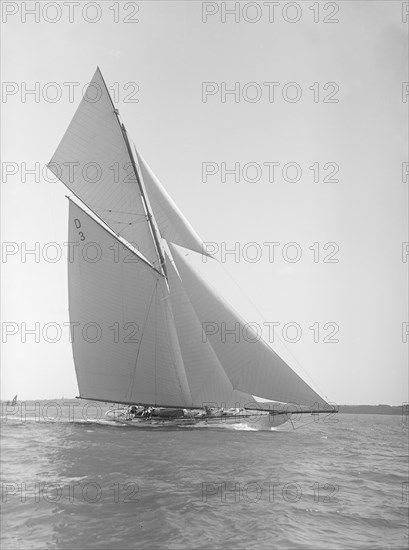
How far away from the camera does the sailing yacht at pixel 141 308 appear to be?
94.8 ft

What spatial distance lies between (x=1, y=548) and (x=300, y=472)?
1088 cm

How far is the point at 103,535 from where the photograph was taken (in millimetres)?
8391

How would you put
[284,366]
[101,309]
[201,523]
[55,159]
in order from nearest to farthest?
[201,523], [284,366], [101,309], [55,159]

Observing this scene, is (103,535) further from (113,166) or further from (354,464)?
(113,166)

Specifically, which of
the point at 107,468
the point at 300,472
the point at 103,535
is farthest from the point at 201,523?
the point at 300,472

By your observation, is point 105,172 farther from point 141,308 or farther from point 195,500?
point 195,500

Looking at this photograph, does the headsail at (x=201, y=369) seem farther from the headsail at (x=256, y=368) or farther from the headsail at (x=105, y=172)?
the headsail at (x=105, y=172)

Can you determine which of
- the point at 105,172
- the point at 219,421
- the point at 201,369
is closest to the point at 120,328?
the point at 201,369

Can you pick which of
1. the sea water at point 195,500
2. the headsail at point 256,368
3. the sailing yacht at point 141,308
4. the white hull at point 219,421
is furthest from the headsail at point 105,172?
the sea water at point 195,500

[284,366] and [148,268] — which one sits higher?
[148,268]

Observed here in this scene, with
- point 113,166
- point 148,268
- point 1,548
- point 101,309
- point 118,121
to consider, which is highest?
point 118,121

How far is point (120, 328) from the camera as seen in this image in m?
31.6

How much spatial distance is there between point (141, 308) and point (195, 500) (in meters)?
21.3

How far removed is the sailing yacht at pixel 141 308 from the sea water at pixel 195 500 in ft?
29.2
